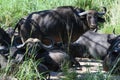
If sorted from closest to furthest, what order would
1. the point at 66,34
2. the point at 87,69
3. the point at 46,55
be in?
1. the point at 87,69
2. the point at 46,55
3. the point at 66,34

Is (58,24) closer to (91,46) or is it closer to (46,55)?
(91,46)

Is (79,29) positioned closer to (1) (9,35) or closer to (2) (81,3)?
(1) (9,35)

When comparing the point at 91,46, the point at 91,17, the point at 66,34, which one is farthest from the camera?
the point at 91,17

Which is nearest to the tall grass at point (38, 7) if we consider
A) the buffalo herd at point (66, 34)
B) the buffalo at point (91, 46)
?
the buffalo herd at point (66, 34)

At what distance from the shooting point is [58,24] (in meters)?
12.1

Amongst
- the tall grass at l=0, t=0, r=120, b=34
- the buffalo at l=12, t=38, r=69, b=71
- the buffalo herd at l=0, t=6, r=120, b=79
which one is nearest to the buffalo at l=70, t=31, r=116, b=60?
the buffalo herd at l=0, t=6, r=120, b=79

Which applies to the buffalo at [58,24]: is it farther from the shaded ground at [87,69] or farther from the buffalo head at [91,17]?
the shaded ground at [87,69]

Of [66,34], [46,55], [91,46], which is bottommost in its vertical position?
[91,46]

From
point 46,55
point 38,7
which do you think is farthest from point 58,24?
point 38,7

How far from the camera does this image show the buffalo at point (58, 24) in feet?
38.4

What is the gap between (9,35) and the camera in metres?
11.6

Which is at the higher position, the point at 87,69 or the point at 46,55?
the point at 46,55

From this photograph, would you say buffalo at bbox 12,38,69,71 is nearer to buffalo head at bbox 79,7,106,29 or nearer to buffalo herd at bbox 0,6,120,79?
buffalo herd at bbox 0,6,120,79

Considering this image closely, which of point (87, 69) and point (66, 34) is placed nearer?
point (87, 69)
